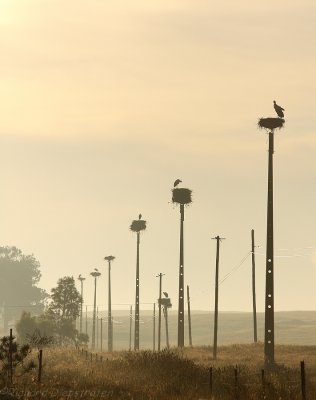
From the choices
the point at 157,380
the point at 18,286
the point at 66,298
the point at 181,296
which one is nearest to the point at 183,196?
the point at 181,296

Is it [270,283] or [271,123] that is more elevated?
[271,123]

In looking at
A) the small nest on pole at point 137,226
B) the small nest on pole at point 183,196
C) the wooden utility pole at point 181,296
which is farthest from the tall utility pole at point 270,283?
the small nest on pole at point 137,226

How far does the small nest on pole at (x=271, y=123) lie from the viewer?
5634 centimetres

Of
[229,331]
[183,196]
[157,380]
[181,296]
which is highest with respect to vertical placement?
[183,196]

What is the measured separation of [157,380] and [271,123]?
2450 centimetres

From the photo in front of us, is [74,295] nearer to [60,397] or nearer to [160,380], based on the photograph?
[160,380]

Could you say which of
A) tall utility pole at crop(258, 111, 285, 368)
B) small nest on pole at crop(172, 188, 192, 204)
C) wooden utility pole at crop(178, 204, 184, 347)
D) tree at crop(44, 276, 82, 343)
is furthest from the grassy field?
tree at crop(44, 276, 82, 343)

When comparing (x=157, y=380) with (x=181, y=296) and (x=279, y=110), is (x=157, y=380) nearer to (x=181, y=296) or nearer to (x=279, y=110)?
(x=279, y=110)

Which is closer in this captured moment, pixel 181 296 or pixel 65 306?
pixel 181 296

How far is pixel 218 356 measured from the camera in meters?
63.8

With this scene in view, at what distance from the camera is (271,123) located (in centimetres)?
5641

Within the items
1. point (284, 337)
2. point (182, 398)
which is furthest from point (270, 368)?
point (284, 337)

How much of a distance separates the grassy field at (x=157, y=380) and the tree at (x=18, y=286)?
104 meters

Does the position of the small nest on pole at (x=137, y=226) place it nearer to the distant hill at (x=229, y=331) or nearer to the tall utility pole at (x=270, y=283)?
the tall utility pole at (x=270, y=283)
